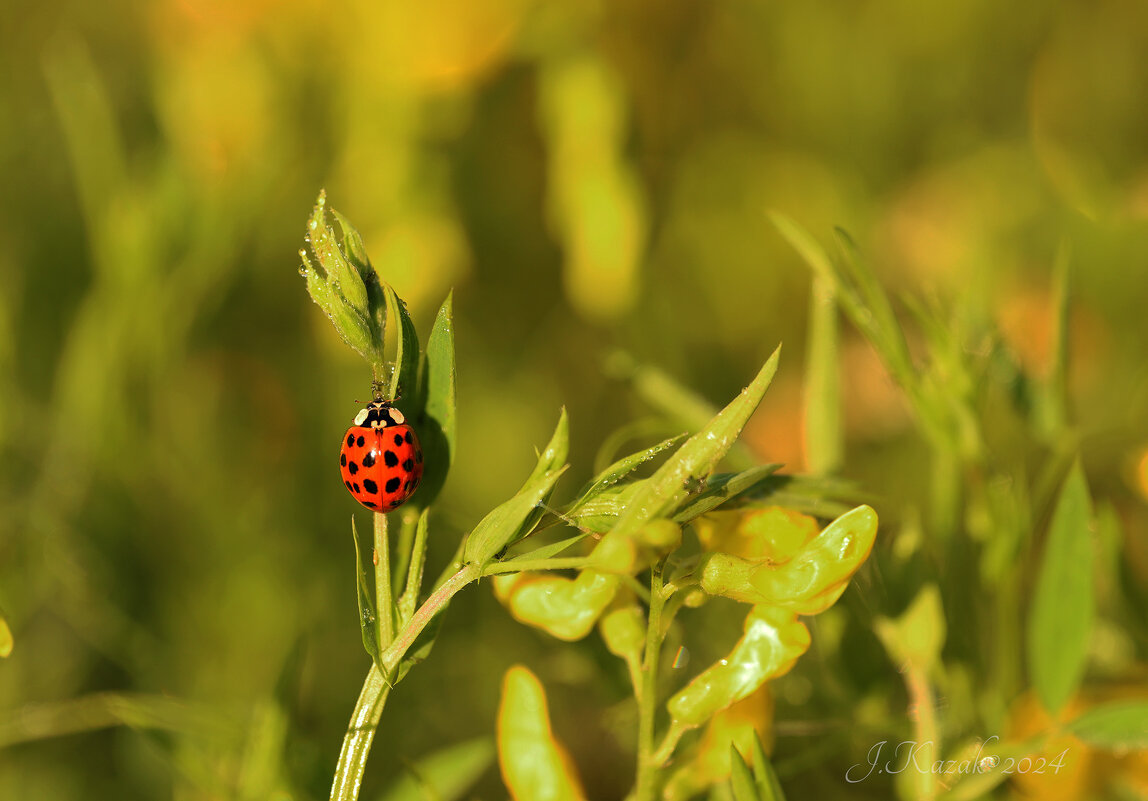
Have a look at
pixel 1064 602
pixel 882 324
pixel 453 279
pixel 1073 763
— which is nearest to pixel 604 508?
pixel 882 324

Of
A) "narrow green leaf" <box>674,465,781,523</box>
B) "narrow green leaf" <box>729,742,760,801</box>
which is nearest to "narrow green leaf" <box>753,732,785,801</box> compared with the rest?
"narrow green leaf" <box>729,742,760,801</box>

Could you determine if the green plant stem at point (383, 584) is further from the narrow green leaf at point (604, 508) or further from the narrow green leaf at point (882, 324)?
the narrow green leaf at point (882, 324)

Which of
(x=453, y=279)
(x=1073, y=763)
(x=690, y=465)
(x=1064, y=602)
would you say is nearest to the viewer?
(x=690, y=465)

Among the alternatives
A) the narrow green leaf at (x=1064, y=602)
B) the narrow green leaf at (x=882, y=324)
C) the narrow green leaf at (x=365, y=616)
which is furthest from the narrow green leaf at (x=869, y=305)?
the narrow green leaf at (x=365, y=616)

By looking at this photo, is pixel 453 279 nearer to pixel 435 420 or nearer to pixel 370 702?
pixel 435 420

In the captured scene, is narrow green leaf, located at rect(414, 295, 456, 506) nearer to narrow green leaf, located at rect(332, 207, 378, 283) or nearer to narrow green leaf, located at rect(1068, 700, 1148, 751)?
narrow green leaf, located at rect(332, 207, 378, 283)

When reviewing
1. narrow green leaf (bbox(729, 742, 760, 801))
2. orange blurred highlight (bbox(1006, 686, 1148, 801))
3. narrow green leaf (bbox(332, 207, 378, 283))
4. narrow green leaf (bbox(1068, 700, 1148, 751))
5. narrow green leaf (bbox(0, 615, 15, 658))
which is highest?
narrow green leaf (bbox(332, 207, 378, 283))

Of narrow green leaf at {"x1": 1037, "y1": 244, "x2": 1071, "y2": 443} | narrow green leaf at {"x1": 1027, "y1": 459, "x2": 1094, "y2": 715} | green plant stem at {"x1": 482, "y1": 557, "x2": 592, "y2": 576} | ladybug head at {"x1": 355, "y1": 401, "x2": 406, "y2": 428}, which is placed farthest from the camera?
narrow green leaf at {"x1": 1037, "y1": 244, "x2": 1071, "y2": 443}
